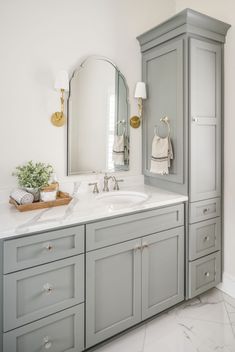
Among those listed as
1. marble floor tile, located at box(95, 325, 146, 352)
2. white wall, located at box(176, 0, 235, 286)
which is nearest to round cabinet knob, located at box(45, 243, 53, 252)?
marble floor tile, located at box(95, 325, 146, 352)

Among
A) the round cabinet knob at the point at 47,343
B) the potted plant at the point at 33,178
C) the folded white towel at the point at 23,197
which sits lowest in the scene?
the round cabinet knob at the point at 47,343

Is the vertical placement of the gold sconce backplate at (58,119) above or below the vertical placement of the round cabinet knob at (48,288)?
above

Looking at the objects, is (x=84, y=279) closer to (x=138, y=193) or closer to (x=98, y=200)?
(x=98, y=200)

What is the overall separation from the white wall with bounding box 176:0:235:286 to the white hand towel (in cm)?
87

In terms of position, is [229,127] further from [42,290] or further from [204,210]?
[42,290]

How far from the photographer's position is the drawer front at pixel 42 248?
1307 millimetres

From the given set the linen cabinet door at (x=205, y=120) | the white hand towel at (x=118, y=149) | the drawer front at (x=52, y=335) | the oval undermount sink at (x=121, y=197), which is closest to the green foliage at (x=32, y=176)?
the oval undermount sink at (x=121, y=197)

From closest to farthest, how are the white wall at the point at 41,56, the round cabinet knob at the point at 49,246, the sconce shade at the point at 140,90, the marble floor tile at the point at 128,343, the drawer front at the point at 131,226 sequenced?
the round cabinet knob at the point at 49,246 → the drawer front at the point at 131,226 → the marble floor tile at the point at 128,343 → the white wall at the point at 41,56 → the sconce shade at the point at 140,90

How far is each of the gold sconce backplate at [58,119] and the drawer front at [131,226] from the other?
86 centimetres

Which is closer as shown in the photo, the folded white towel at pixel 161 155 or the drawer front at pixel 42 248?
the drawer front at pixel 42 248

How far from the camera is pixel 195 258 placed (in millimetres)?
2125

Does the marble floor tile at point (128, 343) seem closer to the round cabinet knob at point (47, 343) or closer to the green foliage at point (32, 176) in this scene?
the round cabinet knob at point (47, 343)

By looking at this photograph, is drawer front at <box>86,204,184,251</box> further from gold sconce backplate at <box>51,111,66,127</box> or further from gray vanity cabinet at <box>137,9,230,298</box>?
gold sconce backplate at <box>51,111,66,127</box>

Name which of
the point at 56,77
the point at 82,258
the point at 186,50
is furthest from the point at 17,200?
the point at 186,50
